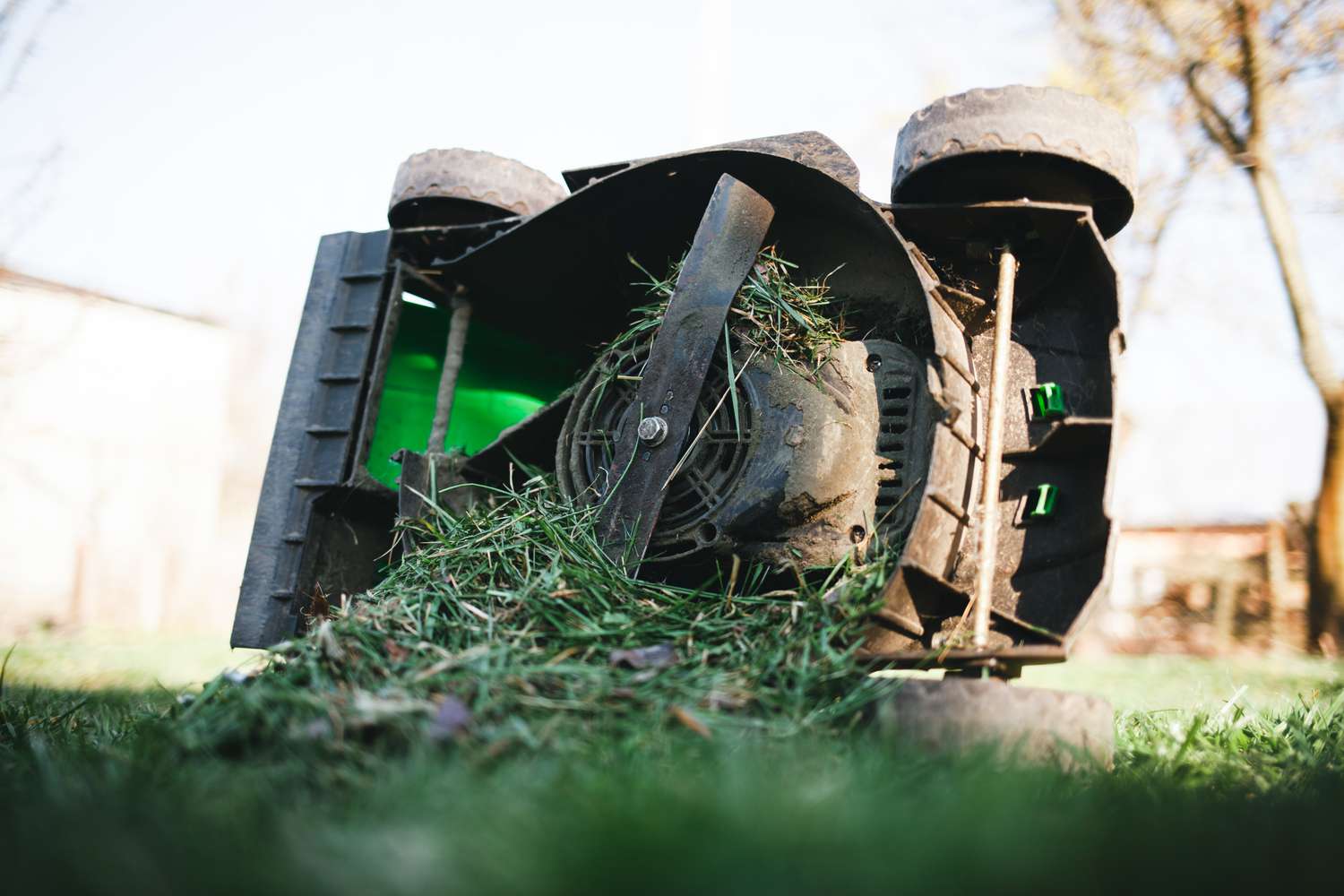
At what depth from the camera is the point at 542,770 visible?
74.6 inches

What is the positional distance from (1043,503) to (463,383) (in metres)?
2.78

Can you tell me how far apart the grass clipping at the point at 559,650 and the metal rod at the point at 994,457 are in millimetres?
321

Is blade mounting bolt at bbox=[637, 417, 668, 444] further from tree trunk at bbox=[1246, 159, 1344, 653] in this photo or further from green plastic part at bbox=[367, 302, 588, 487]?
tree trunk at bbox=[1246, 159, 1344, 653]

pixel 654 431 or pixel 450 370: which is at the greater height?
pixel 450 370

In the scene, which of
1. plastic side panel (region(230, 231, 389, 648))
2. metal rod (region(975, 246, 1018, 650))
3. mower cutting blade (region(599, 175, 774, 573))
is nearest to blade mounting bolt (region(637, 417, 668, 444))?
mower cutting blade (region(599, 175, 774, 573))

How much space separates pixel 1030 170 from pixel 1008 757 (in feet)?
5.89

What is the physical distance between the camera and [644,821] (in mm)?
1492

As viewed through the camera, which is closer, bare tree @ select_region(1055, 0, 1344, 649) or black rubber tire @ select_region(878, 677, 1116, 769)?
black rubber tire @ select_region(878, 677, 1116, 769)

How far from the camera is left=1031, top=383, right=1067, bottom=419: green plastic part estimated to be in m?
3.25

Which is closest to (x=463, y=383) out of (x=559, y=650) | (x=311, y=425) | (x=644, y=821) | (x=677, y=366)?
(x=311, y=425)

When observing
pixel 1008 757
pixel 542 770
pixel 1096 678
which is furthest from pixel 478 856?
pixel 1096 678

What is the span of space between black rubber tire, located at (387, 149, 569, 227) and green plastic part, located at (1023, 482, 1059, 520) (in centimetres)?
251

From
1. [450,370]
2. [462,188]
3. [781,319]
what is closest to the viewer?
[781,319]

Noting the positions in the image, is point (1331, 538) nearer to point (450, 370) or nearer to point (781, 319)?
point (781, 319)
